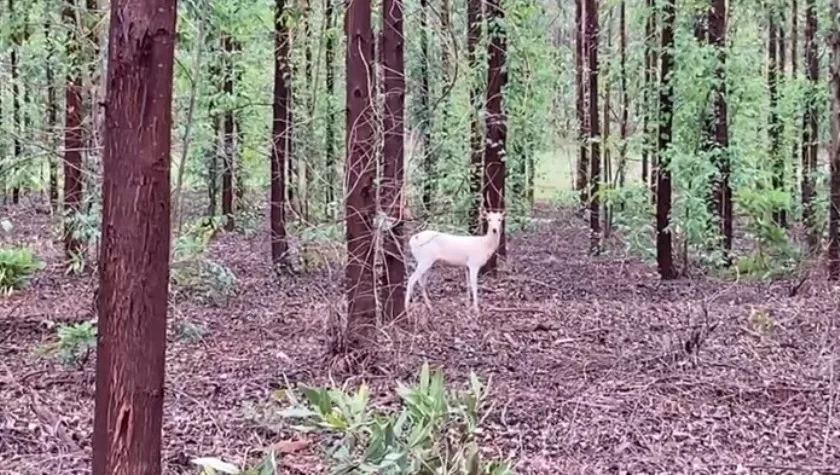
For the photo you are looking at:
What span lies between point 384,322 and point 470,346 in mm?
747

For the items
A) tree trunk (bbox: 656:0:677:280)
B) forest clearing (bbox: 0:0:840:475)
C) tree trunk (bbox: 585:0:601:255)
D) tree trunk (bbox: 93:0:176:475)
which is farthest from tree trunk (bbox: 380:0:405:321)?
tree trunk (bbox: 585:0:601:255)

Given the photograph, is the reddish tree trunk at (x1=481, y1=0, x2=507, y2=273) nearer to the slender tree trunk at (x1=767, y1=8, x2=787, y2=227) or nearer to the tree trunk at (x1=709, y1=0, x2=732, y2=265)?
the tree trunk at (x1=709, y1=0, x2=732, y2=265)

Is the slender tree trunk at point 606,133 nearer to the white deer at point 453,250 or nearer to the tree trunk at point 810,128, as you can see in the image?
the tree trunk at point 810,128

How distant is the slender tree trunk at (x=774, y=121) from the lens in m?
16.1

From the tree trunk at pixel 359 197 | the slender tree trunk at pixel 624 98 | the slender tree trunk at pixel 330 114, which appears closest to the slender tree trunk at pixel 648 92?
the slender tree trunk at pixel 624 98

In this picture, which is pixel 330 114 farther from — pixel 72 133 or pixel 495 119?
pixel 72 133

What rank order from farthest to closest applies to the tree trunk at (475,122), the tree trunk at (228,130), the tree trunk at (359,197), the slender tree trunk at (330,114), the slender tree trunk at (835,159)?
the tree trunk at (228,130)
the tree trunk at (475,122)
the slender tree trunk at (835,159)
the slender tree trunk at (330,114)
the tree trunk at (359,197)

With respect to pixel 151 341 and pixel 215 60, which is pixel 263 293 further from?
pixel 151 341

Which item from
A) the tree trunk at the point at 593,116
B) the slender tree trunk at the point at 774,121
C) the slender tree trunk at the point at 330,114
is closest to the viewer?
the slender tree trunk at the point at 330,114

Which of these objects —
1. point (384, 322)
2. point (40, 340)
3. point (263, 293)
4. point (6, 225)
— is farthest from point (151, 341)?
point (263, 293)

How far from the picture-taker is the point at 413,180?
27.1ft

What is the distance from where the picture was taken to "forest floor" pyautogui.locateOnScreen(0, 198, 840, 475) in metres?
4.90

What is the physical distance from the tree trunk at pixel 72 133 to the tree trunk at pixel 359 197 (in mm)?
2911

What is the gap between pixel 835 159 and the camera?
973cm
